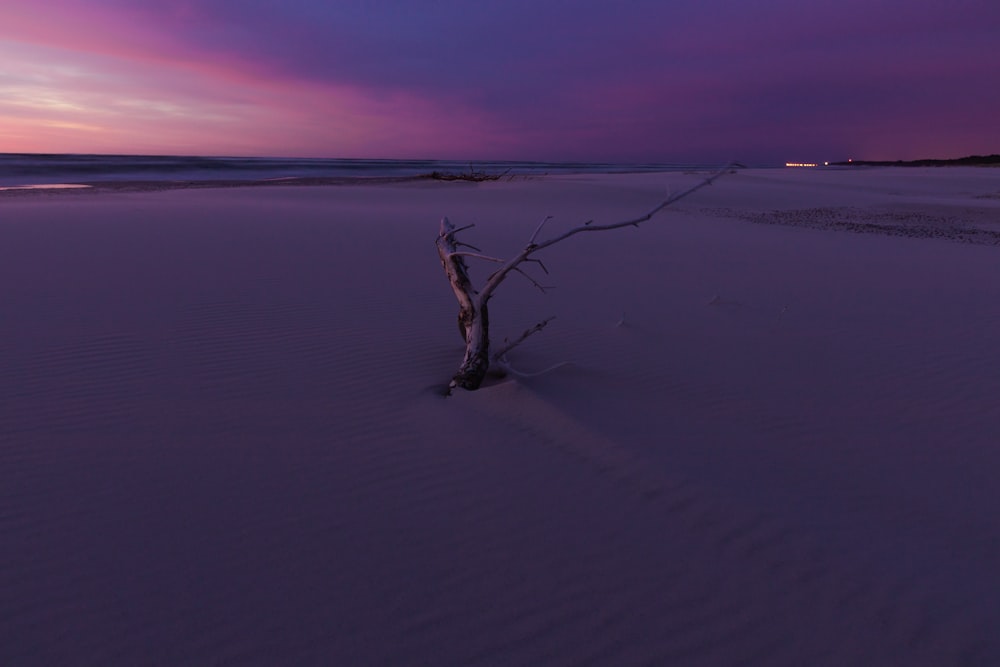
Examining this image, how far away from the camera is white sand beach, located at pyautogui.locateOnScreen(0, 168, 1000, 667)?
232cm

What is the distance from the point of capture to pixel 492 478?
10.7 ft

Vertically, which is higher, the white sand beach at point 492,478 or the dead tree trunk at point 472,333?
the dead tree trunk at point 472,333

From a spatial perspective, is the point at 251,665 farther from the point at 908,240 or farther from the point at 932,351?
the point at 908,240

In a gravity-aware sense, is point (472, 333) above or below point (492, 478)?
above

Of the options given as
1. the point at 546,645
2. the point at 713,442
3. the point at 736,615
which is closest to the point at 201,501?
the point at 546,645

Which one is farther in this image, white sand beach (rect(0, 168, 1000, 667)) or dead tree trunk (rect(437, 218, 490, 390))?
dead tree trunk (rect(437, 218, 490, 390))

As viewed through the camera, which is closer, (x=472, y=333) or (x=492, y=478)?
(x=492, y=478)

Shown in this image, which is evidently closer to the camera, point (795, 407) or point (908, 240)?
point (795, 407)

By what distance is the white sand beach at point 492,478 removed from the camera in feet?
7.60

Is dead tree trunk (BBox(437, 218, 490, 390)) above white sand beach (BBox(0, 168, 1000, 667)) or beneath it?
above

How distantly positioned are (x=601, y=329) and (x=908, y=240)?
9.56 meters

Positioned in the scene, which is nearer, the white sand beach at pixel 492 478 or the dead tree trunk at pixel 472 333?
the white sand beach at pixel 492 478

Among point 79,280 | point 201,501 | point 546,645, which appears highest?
point 79,280

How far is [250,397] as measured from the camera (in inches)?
164
